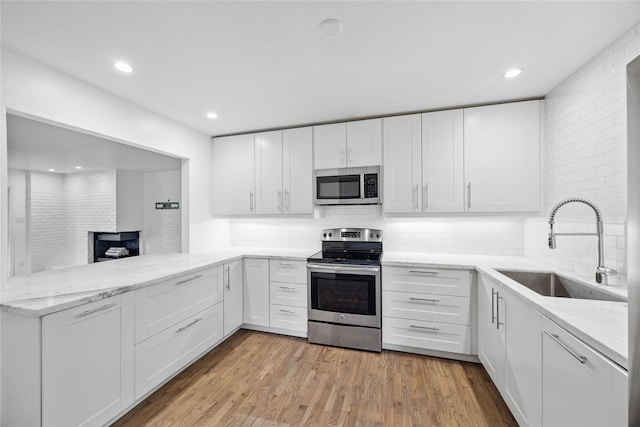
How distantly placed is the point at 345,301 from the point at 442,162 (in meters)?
1.71

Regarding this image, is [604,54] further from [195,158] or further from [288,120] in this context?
[195,158]

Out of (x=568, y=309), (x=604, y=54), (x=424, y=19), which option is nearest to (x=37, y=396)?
(x=568, y=309)

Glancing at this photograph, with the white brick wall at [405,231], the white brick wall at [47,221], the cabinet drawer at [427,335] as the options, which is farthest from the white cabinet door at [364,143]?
the white brick wall at [47,221]

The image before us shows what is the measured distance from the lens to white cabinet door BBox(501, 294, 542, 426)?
1.38m

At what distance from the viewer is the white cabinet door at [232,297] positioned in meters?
2.78

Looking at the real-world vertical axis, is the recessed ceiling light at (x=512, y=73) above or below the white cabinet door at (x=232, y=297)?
above

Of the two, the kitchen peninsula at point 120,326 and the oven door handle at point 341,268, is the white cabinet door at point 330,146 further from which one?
the kitchen peninsula at point 120,326

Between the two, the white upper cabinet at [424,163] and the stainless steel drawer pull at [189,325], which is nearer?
the stainless steel drawer pull at [189,325]

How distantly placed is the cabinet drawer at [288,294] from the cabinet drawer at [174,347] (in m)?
0.57

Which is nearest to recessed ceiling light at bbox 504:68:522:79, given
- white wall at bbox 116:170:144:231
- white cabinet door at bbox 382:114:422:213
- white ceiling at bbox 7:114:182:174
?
white cabinet door at bbox 382:114:422:213

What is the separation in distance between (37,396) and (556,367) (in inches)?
98.2

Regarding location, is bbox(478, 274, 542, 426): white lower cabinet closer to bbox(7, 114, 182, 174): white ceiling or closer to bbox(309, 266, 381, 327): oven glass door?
bbox(309, 266, 381, 327): oven glass door

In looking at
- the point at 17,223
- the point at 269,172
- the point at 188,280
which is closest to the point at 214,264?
the point at 188,280

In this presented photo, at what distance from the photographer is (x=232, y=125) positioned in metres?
3.15
